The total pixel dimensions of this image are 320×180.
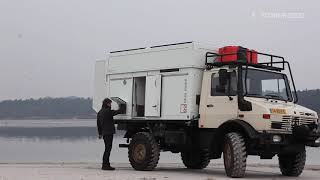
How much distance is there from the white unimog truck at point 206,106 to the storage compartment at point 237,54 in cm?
3

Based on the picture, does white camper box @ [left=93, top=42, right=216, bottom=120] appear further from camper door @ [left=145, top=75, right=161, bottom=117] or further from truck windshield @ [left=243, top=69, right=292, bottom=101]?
truck windshield @ [left=243, top=69, right=292, bottom=101]

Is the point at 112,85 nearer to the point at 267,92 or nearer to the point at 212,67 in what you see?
the point at 212,67

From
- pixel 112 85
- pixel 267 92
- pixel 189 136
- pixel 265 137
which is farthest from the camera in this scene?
pixel 112 85

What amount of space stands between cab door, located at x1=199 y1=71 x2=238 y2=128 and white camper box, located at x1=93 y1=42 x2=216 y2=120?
410 millimetres

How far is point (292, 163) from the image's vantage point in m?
16.1

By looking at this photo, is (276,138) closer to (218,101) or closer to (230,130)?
(230,130)

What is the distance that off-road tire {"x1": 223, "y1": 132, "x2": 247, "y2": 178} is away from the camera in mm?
14391

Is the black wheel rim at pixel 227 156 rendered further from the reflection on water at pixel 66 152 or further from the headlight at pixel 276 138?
the reflection on water at pixel 66 152

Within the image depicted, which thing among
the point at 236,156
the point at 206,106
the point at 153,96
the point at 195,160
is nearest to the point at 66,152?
the point at 195,160

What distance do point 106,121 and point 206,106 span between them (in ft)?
9.54

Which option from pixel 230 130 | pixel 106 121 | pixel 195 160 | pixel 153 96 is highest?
pixel 153 96

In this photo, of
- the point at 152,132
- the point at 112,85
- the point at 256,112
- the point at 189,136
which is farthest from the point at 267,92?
→ the point at 112,85

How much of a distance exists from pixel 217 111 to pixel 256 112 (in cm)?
125

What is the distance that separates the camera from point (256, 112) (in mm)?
14625
